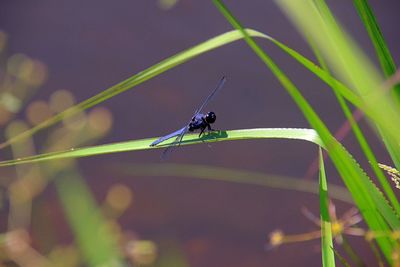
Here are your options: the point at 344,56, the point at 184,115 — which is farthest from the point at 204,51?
the point at 184,115

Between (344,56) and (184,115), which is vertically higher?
(184,115)

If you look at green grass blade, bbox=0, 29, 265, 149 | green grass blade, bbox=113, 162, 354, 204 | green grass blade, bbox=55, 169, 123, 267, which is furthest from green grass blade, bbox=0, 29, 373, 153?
green grass blade, bbox=113, 162, 354, 204

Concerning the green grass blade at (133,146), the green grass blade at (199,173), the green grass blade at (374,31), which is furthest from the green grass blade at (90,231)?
the green grass blade at (199,173)

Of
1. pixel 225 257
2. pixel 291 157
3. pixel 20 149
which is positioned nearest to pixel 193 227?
pixel 225 257

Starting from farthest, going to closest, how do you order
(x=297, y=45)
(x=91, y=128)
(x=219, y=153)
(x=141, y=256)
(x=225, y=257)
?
(x=297, y=45) < (x=219, y=153) < (x=225, y=257) < (x=91, y=128) < (x=141, y=256)

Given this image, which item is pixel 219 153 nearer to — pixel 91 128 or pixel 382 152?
pixel 382 152

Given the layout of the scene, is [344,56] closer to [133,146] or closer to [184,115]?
[133,146]
